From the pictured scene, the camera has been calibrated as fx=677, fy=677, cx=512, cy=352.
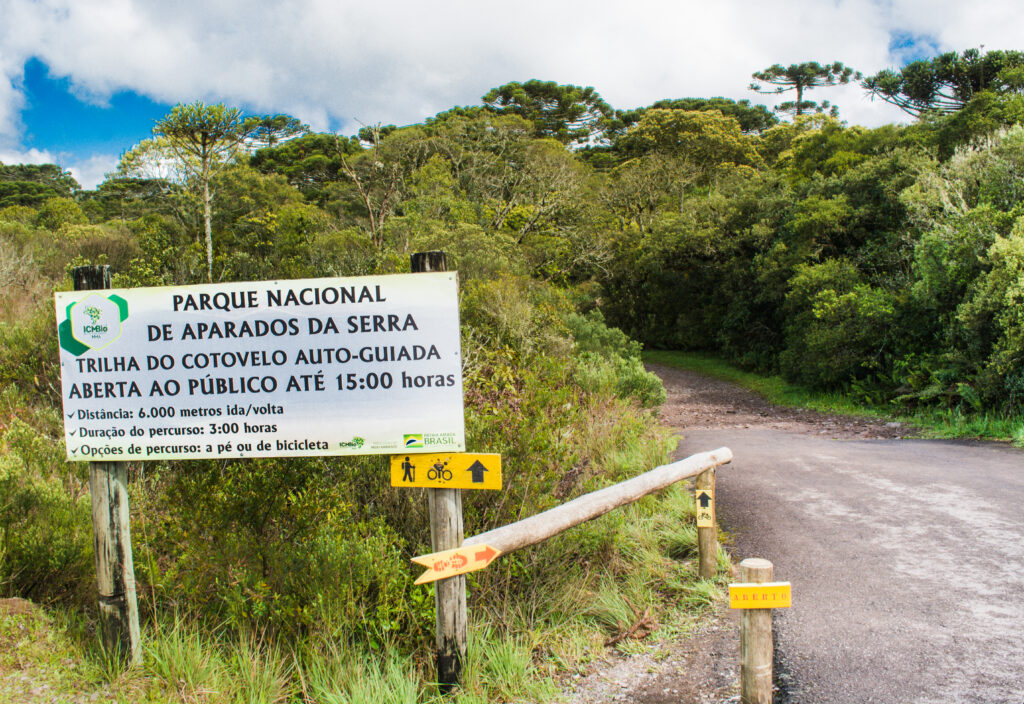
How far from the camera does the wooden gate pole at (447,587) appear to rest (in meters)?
3.56

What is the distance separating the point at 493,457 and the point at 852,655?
2.47 metres

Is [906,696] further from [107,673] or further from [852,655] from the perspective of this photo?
[107,673]

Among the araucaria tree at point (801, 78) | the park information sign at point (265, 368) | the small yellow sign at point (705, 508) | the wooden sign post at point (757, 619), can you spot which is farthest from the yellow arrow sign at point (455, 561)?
the araucaria tree at point (801, 78)

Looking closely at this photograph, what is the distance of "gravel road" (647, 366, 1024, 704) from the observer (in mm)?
3729

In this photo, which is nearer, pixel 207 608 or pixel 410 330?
pixel 410 330

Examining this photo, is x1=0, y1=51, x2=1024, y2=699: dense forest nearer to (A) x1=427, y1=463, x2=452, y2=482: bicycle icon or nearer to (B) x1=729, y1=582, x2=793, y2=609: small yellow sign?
(A) x1=427, y1=463, x2=452, y2=482: bicycle icon

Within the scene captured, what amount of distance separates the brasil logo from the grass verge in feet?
40.0

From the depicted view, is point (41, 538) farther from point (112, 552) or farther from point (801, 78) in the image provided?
point (801, 78)

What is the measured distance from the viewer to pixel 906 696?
351cm

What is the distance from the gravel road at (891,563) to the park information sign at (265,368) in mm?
2621

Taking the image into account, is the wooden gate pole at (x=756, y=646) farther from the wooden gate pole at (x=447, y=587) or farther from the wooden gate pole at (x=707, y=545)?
the wooden gate pole at (x=707, y=545)

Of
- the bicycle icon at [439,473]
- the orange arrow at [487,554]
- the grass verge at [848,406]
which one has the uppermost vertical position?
the bicycle icon at [439,473]

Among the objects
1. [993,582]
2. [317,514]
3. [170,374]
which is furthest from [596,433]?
[170,374]

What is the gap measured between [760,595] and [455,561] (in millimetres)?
1485
